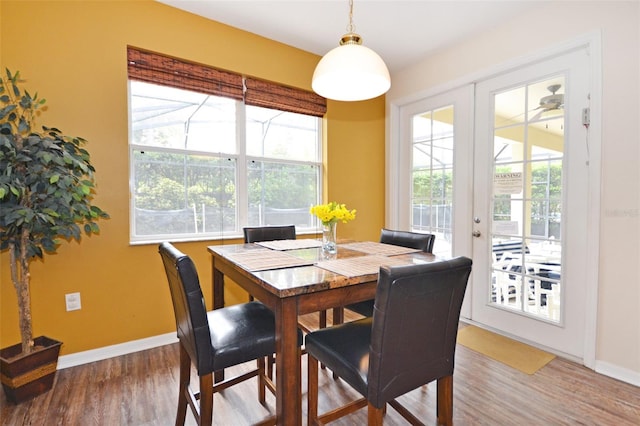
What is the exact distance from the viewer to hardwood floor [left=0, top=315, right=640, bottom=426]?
166 centimetres

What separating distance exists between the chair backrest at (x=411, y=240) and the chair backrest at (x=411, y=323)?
33.1 inches

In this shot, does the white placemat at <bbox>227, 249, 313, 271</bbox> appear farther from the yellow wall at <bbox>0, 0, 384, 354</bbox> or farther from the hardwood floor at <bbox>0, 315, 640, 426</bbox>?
the yellow wall at <bbox>0, 0, 384, 354</bbox>

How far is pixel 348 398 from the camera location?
184 cm

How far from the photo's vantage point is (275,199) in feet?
10.4

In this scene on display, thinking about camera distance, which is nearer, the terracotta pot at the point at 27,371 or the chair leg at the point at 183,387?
the chair leg at the point at 183,387

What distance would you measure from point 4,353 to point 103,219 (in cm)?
92

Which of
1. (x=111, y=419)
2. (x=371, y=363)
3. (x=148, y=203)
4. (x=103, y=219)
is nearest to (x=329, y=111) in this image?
(x=148, y=203)

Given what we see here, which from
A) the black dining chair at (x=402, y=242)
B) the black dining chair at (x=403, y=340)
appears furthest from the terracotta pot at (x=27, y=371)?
the black dining chair at (x=402, y=242)

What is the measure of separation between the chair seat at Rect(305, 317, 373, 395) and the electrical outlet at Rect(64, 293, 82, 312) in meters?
1.80

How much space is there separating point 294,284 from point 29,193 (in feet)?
5.58

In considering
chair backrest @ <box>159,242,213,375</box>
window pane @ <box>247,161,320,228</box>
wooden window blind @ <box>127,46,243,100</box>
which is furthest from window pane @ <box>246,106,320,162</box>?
chair backrest @ <box>159,242,213,375</box>

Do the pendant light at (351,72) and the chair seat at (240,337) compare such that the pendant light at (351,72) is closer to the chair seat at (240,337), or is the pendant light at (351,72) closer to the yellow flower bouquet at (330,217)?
the yellow flower bouquet at (330,217)

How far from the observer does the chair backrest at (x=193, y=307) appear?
123 cm

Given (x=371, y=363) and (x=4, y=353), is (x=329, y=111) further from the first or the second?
(x=4, y=353)
